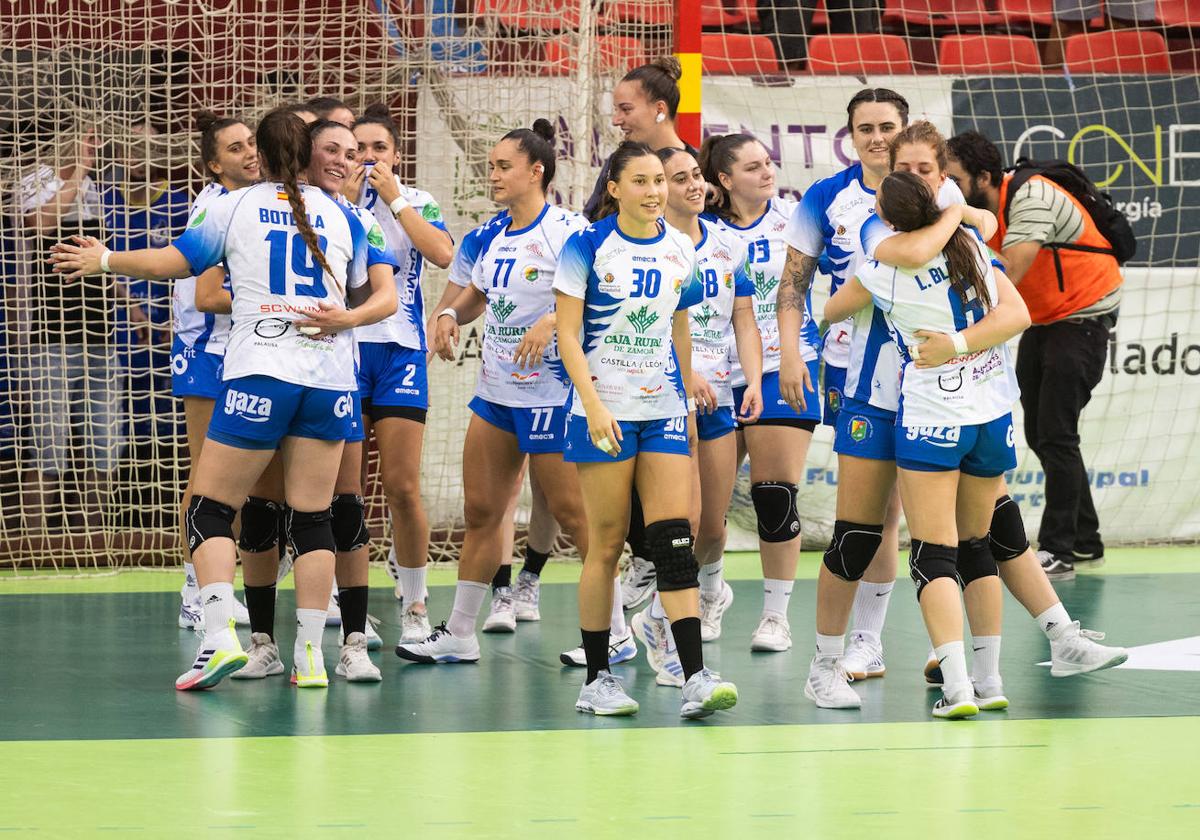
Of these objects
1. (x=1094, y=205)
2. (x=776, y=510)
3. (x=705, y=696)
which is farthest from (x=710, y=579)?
(x=1094, y=205)

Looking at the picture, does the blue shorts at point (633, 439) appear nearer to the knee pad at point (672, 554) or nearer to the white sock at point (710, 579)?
the knee pad at point (672, 554)

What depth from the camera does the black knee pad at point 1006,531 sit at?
560cm

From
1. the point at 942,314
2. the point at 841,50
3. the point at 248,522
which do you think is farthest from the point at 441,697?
the point at 841,50

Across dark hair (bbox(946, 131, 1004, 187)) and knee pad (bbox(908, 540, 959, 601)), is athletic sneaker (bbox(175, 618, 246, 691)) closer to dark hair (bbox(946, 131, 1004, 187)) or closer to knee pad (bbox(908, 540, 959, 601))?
knee pad (bbox(908, 540, 959, 601))

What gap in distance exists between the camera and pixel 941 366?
17.0 ft

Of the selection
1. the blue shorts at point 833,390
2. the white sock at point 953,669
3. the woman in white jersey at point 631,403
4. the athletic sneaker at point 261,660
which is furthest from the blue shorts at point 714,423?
the athletic sneaker at point 261,660

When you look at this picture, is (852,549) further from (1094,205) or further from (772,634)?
(1094,205)

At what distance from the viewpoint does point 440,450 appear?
30.2 ft

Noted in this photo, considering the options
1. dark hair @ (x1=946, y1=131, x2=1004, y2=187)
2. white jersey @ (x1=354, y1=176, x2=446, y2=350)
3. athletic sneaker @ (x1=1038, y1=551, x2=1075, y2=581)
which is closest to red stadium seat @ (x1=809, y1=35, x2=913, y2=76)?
athletic sneaker @ (x1=1038, y1=551, x2=1075, y2=581)

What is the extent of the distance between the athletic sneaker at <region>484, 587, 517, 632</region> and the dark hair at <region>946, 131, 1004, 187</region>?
8.44ft

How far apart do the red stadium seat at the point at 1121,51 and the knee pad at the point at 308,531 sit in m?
7.09

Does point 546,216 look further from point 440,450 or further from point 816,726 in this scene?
point 440,450

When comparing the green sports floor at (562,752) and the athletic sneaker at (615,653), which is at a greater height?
the athletic sneaker at (615,653)

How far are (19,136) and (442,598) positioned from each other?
11.2ft
